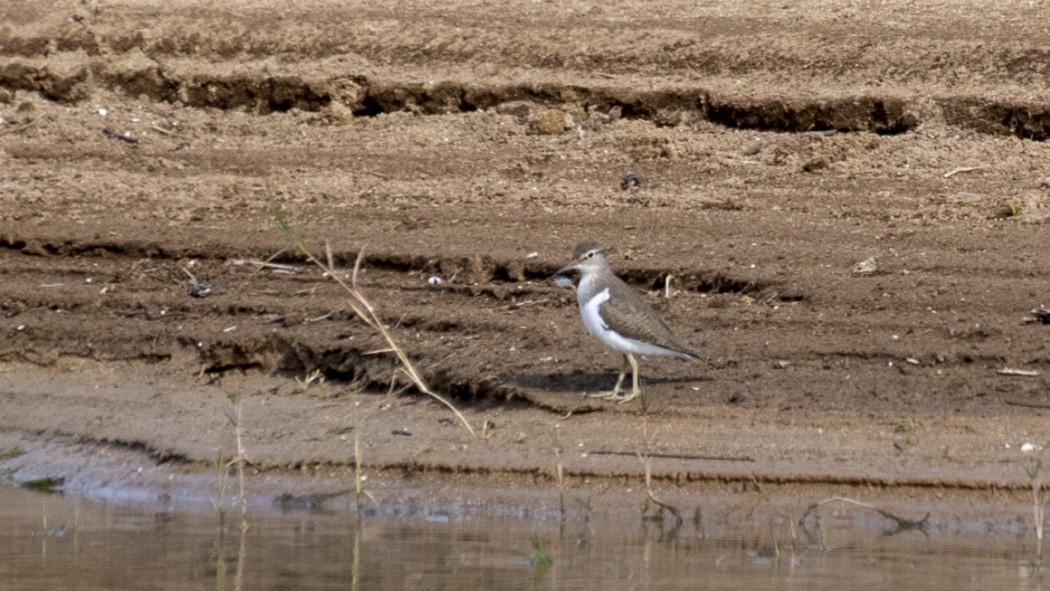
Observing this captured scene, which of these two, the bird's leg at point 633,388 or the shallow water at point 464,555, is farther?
the bird's leg at point 633,388

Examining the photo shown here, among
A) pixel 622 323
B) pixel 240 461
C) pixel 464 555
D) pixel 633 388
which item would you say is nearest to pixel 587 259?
pixel 622 323

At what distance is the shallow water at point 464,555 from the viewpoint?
7371mm

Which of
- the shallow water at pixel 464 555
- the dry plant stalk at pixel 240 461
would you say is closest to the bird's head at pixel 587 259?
the shallow water at pixel 464 555

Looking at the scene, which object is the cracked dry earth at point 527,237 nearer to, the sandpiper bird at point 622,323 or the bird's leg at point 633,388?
the bird's leg at point 633,388

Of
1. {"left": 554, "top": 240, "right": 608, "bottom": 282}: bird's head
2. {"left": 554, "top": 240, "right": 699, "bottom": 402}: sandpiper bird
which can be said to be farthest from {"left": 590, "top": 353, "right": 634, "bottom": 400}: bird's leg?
{"left": 554, "top": 240, "right": 608, "bottom": 282}: bird's head

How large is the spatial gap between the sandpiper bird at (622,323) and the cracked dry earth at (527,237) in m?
0.25

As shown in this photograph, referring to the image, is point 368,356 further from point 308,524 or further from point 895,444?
point 895,444

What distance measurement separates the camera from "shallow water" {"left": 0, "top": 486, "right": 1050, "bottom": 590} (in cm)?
737

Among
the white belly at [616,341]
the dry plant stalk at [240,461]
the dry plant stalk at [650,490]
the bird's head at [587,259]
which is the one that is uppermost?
the bird's head at [587,259]

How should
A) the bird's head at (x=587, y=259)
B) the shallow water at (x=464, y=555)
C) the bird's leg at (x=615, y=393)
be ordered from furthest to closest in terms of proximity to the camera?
1. the bird's head at (x=587, y=259)
2. the bird's leg at (x=615, y=393)
3. the shallow water at (x=464, y=555)

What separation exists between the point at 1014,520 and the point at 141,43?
8913 millimetres

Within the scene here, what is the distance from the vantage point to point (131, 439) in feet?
32.3

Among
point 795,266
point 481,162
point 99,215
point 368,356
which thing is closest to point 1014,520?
point 795,266

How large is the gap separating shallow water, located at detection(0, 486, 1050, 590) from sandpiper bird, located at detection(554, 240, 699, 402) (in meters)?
1.21
